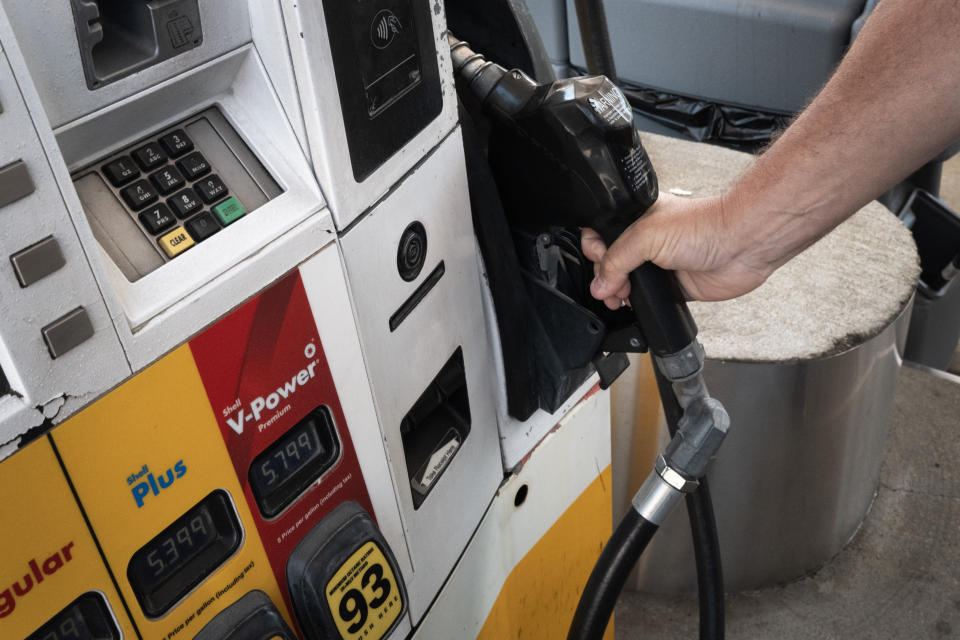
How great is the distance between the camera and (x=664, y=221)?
93cm

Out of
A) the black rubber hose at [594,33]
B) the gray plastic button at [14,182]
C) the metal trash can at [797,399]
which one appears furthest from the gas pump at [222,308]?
the metal trash can at [797,399]

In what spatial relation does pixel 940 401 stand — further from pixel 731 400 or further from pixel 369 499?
pixel 369 499

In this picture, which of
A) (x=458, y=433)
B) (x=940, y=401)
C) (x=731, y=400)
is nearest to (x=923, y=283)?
(x=940, y=401)

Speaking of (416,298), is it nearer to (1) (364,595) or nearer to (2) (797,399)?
(1) (364,595)

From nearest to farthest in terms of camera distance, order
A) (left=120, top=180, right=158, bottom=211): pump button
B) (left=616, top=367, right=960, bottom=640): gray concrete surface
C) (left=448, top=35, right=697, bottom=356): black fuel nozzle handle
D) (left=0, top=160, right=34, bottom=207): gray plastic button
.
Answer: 1. (left=0, top=160, right=34, bottom=207): gray plastic button
2. (left=120, top=180, right=158, bottom=211): pump button
3. (left=448, top=35, right=697, bottom=356): black fuel nozzle handle
4. (left=616, top=367, right=960, bottom=640): gray concrete surface

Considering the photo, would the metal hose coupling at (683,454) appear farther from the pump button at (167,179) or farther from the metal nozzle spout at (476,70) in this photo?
the pump button at (167,179)

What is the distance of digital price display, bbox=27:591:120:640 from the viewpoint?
541 millimetres

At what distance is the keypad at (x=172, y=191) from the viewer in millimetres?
583

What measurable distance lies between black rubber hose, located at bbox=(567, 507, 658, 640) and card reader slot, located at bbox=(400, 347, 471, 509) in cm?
23

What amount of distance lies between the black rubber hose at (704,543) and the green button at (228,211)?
0.59 metres

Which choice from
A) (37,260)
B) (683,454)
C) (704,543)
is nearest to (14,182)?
(37,260)

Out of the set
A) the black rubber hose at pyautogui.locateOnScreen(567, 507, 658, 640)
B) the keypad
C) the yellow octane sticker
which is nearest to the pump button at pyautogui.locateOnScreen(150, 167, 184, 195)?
the keypad

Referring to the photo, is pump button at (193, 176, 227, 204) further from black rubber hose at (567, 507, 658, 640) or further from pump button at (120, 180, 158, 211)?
black rubber hose at (567, 507, 658, 640)

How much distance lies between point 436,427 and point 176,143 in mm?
411
